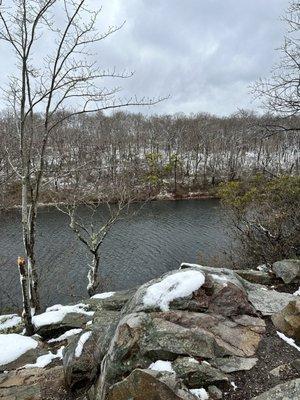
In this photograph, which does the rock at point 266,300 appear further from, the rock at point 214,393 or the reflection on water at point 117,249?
the reflection on water at point 117,249

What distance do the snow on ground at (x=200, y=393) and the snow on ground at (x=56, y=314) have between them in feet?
19.7

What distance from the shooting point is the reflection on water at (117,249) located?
20266 millimetres

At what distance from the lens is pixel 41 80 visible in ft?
30.5

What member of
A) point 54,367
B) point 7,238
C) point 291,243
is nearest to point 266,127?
point 291,243

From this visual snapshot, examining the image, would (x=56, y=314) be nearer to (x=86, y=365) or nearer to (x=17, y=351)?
(x=17, y=351)

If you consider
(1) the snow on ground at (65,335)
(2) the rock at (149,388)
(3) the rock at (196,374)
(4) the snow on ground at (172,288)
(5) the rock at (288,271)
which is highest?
(4) the snow on ground at (172,288)

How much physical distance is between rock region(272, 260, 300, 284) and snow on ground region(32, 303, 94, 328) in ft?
18.1

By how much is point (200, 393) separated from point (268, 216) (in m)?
11.5

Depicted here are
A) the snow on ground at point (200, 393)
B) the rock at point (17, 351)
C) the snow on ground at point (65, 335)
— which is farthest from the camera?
the snow on ground at point (65, 335)

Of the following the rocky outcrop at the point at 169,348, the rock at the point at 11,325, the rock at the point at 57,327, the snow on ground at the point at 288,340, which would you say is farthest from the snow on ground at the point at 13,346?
the snow on ground at the point at 288,340

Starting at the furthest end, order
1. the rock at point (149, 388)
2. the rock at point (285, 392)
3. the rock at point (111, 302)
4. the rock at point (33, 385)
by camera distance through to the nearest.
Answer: the rock at point (111, 302), the rock at point (33, 385), the rock at point (149, 388), the rock at point (285, 392)

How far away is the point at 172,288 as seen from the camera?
6.41m

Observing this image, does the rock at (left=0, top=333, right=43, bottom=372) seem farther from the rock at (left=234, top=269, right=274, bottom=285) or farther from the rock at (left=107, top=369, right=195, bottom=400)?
the rock at (left=234, top=269, right=274, bottom=285)

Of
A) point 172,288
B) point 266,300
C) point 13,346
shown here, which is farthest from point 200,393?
point 13,346
